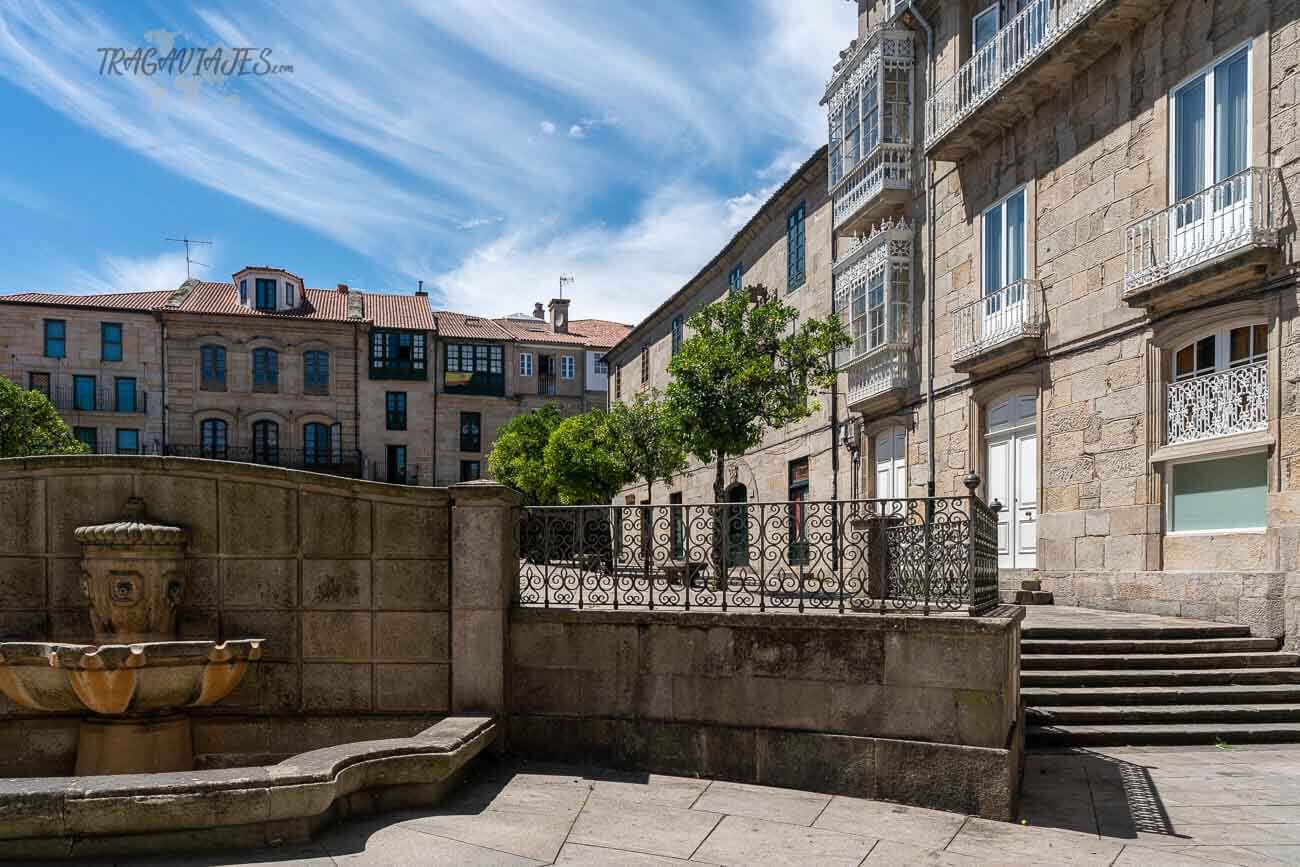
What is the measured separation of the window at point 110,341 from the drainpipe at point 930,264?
4028cm

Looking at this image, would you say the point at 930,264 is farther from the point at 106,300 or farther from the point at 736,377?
Result: the point at 106,300

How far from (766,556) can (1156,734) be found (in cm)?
419

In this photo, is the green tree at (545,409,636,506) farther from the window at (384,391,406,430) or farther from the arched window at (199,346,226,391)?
the arched window at (199,346,226,391)

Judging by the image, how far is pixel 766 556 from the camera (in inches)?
313

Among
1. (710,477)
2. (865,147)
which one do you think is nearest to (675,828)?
(865,147)

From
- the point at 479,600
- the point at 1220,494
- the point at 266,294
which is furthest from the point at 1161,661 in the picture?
the point at 266,294

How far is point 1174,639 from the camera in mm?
10656

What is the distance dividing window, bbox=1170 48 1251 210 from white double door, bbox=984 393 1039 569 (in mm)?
3976

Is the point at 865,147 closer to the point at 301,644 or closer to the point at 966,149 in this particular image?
the point at 966,149

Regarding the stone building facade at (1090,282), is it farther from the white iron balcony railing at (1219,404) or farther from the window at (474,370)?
the window at (474,370)

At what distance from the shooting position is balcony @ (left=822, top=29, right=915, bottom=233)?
1838cm

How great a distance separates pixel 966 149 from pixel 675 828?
14.1 meters

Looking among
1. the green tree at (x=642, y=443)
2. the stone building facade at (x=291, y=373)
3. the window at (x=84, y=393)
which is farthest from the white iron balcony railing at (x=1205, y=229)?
the window at (x=84, y=393)

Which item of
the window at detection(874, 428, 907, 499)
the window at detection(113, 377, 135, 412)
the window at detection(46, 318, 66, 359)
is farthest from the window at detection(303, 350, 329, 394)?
the window at detection(874, 428, 907, 499)
